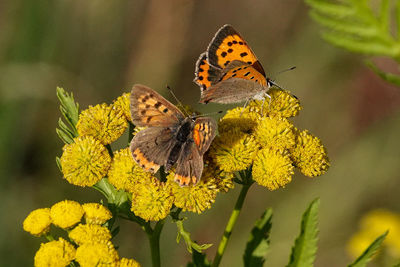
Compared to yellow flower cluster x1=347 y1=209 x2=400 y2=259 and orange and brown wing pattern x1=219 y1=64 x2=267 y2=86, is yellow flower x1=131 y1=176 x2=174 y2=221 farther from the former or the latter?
yellow flower cluster x1=347 y1=209 x2=400 y2=259

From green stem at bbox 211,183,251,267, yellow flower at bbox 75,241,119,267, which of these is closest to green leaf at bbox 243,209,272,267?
green stem at bbox 211,183,251,267

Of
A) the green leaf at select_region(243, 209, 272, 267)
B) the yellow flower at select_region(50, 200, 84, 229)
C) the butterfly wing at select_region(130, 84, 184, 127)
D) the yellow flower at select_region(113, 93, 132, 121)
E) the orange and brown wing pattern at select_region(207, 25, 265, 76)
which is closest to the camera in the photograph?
the yellow flower at select_region(50, 200, 84, 229)

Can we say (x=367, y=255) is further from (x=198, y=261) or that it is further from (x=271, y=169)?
(x=198, y=261)

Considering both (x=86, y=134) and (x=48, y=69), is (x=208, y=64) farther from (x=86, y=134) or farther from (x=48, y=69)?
(x=48, y=69)

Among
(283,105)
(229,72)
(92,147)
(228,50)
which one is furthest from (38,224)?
(283,105)

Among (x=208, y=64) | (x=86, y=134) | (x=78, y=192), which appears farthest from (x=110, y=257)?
(x=78, y=192)
